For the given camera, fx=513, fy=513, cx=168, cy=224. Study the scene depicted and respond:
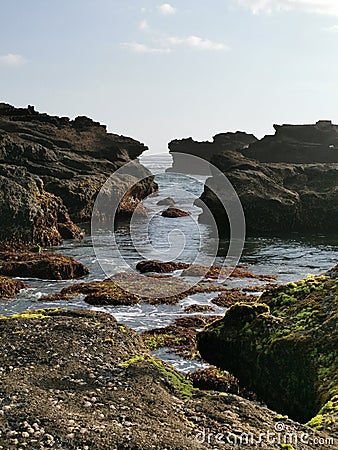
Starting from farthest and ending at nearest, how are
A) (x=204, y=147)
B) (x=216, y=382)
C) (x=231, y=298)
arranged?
1. (x=204, y=147)
2. (x=231, y=298)
3. (x=216, y=382)

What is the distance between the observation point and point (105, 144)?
7281 cm

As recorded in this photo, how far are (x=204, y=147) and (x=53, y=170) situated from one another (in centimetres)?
11220

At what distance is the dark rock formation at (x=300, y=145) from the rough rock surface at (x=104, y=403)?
8235 centimetres

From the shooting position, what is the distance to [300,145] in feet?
303

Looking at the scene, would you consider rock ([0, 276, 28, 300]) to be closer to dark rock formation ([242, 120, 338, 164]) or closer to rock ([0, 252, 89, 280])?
rock ([0, 252, 89, 280])

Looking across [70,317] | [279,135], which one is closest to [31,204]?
[70,317]

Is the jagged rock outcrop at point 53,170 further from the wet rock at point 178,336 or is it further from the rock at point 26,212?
the wet rock at point 178,336

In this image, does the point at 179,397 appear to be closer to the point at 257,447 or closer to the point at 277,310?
the point at 257,447

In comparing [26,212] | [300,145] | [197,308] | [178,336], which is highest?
[300,145]

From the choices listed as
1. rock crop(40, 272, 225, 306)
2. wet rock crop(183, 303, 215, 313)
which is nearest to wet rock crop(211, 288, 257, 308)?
wet rock crop(183, 303, 215, 313)

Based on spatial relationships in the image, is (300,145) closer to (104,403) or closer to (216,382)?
(216,382)

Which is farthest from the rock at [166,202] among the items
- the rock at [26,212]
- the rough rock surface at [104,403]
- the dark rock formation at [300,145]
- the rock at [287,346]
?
the rough rock surface at [104,403]

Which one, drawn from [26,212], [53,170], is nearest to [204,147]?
[53,170]

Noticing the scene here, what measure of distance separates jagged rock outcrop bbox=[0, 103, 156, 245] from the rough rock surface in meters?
27.7
